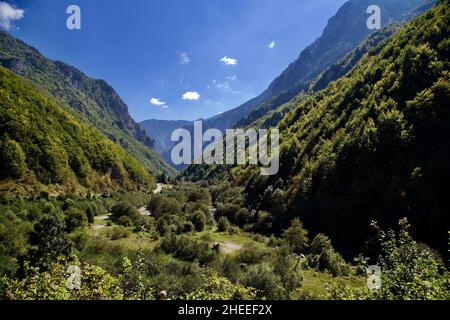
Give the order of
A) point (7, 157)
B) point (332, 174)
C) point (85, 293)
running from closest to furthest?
point (85, 293)
point (332, 174)
point (7, 157)

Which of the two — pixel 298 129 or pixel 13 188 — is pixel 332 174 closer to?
pixel 298 129

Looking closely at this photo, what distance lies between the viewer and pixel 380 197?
122 ft

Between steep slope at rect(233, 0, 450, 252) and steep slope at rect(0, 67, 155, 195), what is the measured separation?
1476 inches

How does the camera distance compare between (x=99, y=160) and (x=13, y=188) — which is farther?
(x=99, y=160)

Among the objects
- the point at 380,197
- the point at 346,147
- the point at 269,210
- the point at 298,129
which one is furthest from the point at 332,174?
the point at 298,129

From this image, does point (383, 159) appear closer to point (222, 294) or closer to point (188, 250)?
point (188, 250)

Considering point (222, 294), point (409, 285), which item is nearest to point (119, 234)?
point (222, 294)

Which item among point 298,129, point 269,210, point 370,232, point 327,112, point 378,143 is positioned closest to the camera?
point 370,232

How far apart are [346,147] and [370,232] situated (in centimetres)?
1421

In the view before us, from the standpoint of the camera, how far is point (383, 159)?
39.4 metres

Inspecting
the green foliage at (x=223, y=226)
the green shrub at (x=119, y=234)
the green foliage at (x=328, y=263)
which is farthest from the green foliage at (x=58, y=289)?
the green foliage at (x=223, y=226)

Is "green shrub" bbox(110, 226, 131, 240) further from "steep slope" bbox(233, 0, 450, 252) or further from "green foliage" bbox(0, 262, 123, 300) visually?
"green foliage" bbox(0, 262, 123, 300)

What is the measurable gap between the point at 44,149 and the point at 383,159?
5799 centimetres

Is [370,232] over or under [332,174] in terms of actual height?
under
